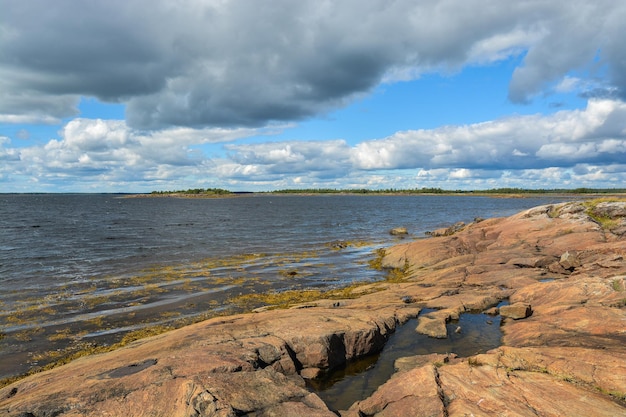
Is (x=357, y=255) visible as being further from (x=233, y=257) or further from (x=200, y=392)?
(x=200, y=392)

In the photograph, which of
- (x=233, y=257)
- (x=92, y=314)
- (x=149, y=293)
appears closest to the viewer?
(x=92, y=314)

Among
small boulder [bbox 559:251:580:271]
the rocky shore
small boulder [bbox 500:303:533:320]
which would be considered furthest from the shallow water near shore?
small boulder [bbox 559:251:580:271]

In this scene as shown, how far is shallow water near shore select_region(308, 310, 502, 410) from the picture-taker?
1110 centimetres

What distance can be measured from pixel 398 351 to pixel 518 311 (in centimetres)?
568

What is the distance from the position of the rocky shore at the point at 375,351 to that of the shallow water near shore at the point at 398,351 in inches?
14.9

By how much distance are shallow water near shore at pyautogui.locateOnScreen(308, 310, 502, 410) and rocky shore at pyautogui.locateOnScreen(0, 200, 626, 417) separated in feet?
1.24

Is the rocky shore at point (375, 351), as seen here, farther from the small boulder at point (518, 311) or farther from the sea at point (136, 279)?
the sea at point (136, 279)

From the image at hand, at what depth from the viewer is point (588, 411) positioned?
310 inches

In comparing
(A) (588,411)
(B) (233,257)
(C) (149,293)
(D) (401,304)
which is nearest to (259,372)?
(A) (588,411)

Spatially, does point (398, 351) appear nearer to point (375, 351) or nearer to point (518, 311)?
point (375, 351)

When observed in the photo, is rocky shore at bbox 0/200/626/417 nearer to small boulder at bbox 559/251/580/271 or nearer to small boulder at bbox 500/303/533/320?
small boulder at bbox 500/303/533/320

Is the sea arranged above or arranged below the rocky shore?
below

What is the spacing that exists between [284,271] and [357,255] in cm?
1064

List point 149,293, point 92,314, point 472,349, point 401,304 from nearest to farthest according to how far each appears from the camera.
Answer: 1. point 472,349
2. point 401,304
3. point 92,314
4. point 149,293
